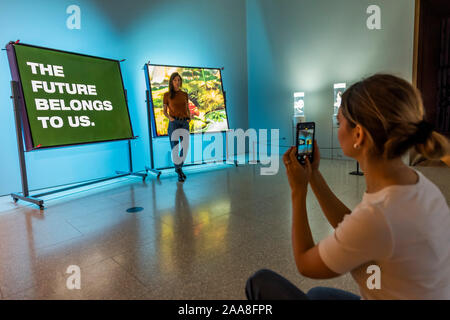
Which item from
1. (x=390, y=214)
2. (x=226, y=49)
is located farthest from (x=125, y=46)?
(x=390, y=214)

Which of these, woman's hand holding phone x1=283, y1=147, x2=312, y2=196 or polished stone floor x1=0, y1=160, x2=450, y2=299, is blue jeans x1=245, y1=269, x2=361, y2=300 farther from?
polished stone floor x1=0, y1=160, x2=450, y2=299

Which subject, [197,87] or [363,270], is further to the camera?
[197,87]

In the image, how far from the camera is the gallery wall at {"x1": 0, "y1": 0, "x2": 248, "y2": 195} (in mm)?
3625

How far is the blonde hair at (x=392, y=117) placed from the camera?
0.58 m

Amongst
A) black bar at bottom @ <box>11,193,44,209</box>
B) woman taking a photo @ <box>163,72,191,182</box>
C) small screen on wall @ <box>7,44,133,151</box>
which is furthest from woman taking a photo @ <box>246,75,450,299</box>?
woman taking a photo @ <box>163,72,191,182</box>

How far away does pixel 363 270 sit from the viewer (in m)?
0.70

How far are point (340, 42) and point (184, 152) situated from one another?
3.44 metres

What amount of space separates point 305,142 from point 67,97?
11.3 ft

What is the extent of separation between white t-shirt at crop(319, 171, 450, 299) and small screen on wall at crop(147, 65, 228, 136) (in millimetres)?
4357

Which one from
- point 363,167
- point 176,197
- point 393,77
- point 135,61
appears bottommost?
point 176,197
